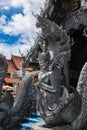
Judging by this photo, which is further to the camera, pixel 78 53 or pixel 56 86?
pixel 78 53

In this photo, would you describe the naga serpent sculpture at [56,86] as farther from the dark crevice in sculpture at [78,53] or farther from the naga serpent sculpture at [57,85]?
the dark crevice in sculpture at [78,53]

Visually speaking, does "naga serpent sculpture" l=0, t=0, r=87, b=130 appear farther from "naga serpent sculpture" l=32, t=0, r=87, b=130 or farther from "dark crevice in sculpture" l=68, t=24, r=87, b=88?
"dark crevice in sculpture" l=68, t=24, r=87, b=88

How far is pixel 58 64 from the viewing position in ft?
21.4

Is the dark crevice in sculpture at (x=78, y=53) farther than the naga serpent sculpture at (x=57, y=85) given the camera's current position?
Yes

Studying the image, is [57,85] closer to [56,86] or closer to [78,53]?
[56,86]

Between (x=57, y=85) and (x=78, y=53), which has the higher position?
(x=78, y=53)

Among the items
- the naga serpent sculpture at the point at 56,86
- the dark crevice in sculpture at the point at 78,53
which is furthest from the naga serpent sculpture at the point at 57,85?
the dark crevice in sculpture at the point at 78,53

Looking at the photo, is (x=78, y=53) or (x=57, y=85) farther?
(x=78, y=53)

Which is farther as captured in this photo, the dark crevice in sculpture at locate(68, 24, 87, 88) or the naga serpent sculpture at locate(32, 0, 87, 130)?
the dark crevice in sculpture at locate(68, 24, 87, 88)

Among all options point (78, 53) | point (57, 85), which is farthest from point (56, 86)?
point (78, 53)

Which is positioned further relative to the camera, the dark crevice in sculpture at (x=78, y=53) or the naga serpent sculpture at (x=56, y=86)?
the dark crevice in sculpture at (x=78, y=53)

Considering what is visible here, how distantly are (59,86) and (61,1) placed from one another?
526 inches

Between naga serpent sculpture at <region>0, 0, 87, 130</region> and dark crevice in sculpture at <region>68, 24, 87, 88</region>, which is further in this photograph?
dark crevice in sculpture at <region>68, 24, 87, 88</region>

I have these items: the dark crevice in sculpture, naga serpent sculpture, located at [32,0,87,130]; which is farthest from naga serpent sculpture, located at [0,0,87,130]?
the dark crevice in sculpture
